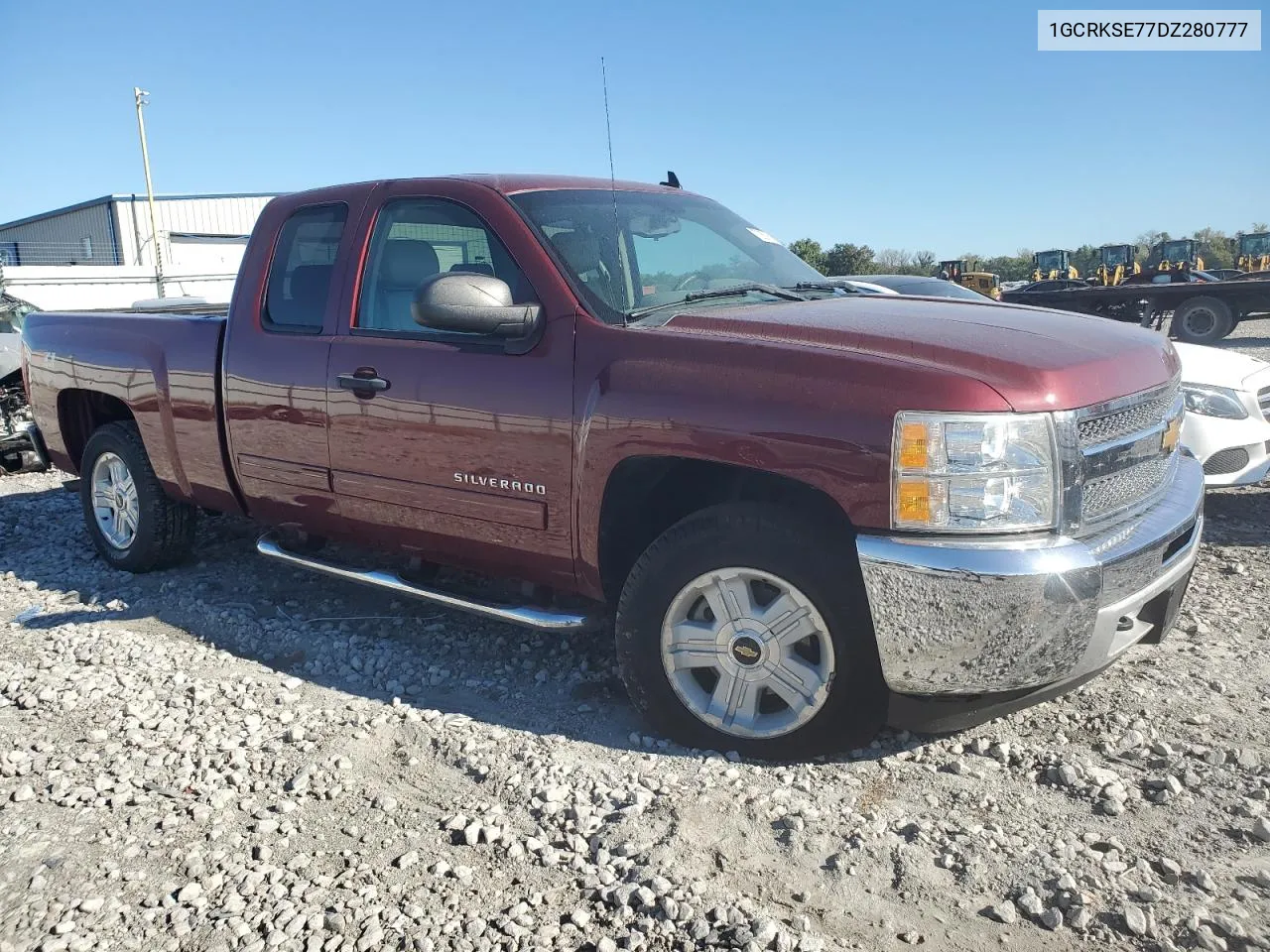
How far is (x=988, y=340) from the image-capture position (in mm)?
3027

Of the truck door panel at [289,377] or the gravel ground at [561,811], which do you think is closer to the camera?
the gravel ground at [561,811]

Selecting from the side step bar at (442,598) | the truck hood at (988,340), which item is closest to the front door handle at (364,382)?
the side step bar at (442,598)

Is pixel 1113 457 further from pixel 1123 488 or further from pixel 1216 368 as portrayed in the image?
pixel 1216 368

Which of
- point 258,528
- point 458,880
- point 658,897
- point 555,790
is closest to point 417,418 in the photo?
point 555,790

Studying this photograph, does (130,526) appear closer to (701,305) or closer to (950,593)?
(701,305)

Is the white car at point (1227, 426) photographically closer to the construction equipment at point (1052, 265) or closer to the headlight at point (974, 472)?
the headlight at point (974, 472)

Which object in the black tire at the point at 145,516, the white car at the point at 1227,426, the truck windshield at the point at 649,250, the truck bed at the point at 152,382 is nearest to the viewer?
the truck windshield at the point at 649,250

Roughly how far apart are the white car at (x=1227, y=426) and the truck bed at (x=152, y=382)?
4.89 meters

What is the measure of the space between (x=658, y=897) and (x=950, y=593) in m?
1.11

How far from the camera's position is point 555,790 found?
3.03 meters

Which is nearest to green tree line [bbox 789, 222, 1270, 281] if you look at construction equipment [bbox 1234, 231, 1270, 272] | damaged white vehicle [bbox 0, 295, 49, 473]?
construction equipment [bbox 1234, 231, 1270, 272]

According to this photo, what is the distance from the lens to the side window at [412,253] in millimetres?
3811

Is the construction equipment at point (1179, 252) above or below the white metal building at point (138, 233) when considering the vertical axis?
below

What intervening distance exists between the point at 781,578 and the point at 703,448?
45 cm
